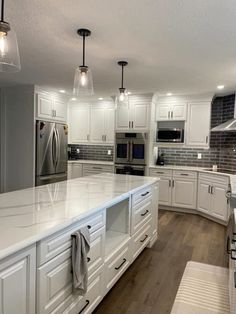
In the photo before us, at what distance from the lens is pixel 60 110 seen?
5312mm

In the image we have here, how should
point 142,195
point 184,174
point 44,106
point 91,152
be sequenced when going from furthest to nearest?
point 91,152
point 184,174
point 44,106
point 142,195

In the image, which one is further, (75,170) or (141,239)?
(75,170)

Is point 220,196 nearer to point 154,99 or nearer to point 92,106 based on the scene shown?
point 154,99

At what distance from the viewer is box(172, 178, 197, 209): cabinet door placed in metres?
4.91

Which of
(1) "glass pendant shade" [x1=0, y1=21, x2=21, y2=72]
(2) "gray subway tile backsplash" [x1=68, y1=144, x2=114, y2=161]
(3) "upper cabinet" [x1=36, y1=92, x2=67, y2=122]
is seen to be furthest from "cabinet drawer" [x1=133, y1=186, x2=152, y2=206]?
(2) "gray subway tile backsplash" [x1=68, y1=144, x2=114, y2=161]

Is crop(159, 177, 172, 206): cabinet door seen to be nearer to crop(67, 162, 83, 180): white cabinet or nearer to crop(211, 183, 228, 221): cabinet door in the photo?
crop(211, 183, 228, 221): cabinet door

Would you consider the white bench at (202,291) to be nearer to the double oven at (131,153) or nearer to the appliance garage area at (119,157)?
the appliance garage area at (119,157)

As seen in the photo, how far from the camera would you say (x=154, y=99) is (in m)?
5.23

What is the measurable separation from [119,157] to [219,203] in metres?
2.25

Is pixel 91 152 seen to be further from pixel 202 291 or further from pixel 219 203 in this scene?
pixel 202 291

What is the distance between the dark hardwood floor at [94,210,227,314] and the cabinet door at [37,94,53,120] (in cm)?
302

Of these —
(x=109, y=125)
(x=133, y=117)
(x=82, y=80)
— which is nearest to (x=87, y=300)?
(x=82, y=80)

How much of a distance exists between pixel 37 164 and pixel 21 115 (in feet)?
3.27

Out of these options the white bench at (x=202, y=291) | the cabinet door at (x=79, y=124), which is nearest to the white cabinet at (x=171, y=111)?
the cabinet door at (x=79, y=124)
